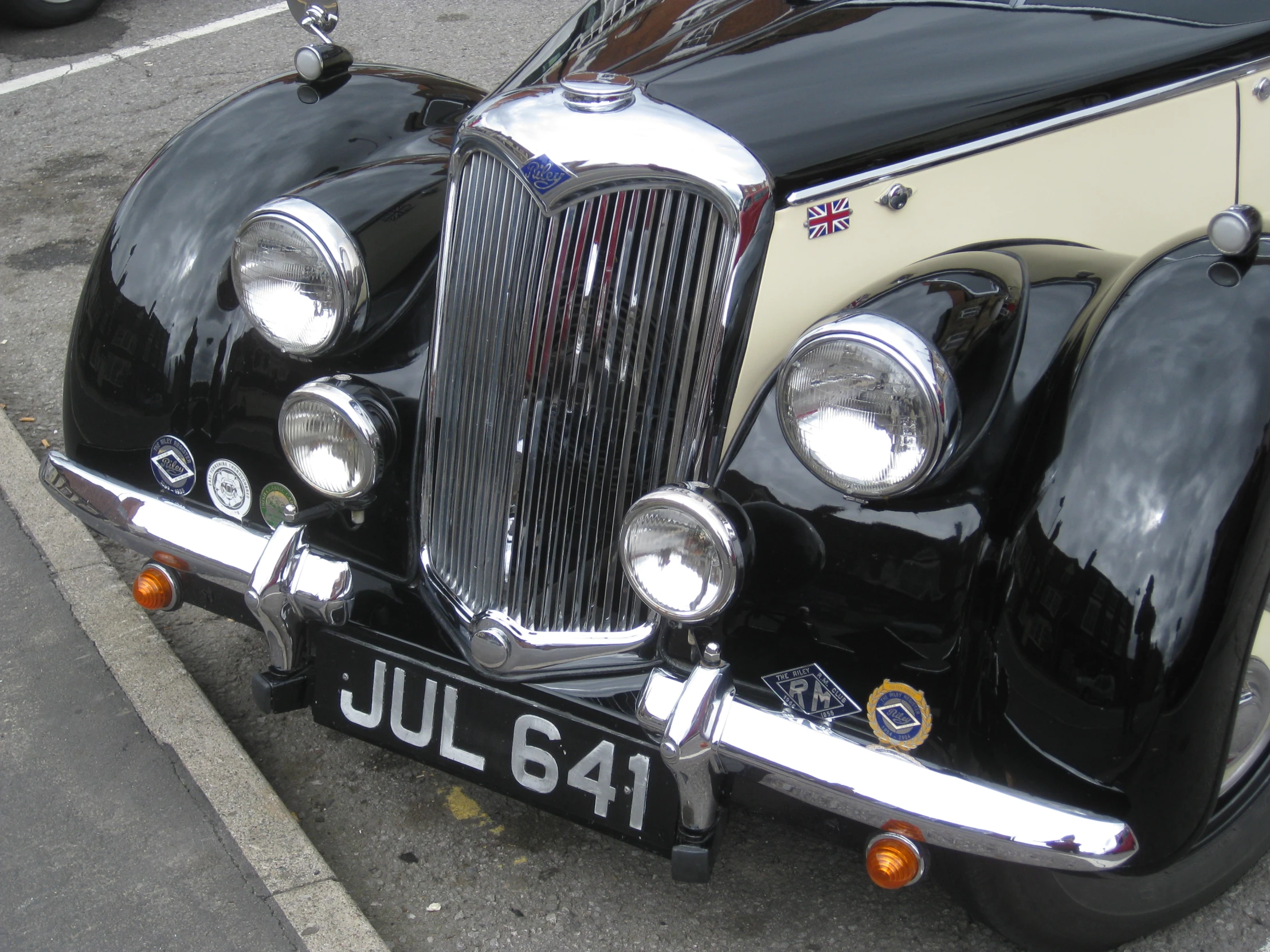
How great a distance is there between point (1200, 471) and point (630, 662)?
0.89 m

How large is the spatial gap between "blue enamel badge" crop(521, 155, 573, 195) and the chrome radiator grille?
3cm

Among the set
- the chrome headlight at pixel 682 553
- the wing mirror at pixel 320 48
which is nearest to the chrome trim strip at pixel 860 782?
the chrome headlight at pixel 682 553

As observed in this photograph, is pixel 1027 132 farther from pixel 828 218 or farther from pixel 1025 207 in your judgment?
pixel 828 218

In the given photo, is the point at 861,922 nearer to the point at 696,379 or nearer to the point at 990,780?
the point at 990,780

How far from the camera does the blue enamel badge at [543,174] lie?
1919mm

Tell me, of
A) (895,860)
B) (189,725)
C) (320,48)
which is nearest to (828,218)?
(895,860)

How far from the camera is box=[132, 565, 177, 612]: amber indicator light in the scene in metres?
2.36

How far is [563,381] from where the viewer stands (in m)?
1.98

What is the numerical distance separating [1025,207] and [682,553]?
912 millimetres

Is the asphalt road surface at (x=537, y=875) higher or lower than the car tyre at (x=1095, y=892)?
lower

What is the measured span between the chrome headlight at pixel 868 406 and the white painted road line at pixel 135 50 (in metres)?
5.97

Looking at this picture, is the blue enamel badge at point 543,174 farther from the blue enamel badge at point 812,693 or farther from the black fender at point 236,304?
the blue enamel badge at point 812,693

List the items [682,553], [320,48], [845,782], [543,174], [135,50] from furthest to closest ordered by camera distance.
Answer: [135,50] → [320,48] → [543,174] → [682,553] → [845,782]

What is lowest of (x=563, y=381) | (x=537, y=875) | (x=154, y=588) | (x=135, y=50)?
(x=135, y=50)
